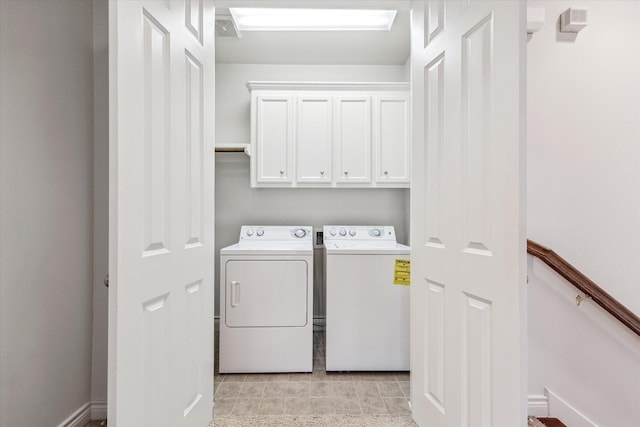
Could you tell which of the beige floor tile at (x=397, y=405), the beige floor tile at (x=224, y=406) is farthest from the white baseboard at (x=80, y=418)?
the beige floor tile at (x=397, y=405)

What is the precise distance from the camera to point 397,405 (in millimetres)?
1868

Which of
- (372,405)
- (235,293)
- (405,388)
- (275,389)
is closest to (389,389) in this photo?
(405,388)

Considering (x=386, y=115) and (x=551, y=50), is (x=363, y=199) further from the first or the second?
(x=551, y=50)

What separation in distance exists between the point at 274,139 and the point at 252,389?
188 centimetres

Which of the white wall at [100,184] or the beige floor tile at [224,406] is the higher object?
the white wall at [100,184]

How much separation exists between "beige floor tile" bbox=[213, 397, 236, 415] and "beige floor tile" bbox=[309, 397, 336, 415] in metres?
0.47

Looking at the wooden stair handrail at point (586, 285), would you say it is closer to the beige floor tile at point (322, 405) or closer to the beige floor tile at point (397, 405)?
the beige floor tile at point (397, 405)

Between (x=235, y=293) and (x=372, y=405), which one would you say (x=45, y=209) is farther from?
(x=372, y=405)

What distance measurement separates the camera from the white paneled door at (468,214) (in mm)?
1014

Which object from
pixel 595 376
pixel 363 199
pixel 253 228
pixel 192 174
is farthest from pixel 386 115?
pixel 595 376

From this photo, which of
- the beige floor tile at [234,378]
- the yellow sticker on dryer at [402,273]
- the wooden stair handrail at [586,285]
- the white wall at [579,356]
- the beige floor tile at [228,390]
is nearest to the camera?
the wooden stair handrail at [586,285]

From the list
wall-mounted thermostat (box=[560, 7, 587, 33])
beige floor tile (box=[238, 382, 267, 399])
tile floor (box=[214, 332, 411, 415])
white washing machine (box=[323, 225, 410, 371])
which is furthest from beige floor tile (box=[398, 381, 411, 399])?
wall-mounted thermostat (box=[560, 7, 587, 33])

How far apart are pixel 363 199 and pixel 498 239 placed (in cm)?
199

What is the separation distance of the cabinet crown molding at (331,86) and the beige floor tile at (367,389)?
2270mm
